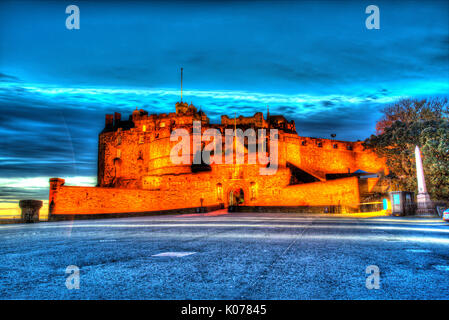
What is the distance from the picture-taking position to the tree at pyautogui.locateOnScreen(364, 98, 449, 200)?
57.2 ft

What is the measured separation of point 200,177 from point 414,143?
18.6 metres

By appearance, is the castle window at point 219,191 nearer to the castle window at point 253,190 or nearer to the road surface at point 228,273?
the castle window at point 253,190

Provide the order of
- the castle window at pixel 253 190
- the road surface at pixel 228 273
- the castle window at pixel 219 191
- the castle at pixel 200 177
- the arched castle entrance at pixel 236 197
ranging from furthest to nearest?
the arched castle entrance at pixel 236 197, the castle window at pixel 253 190, the castle window at pixel 219 191, the castle at pixel 200 177, the road surface at pixel 228 273

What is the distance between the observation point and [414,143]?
22.1 m

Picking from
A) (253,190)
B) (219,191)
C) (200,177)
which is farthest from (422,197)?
(200,177)

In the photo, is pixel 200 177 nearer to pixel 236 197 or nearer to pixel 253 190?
pixel 253 190

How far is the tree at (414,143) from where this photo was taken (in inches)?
686

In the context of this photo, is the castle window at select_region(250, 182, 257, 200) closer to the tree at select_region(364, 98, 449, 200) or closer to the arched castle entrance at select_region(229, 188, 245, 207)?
the arched castle entrance at select_region(229, 188, 245, 207)

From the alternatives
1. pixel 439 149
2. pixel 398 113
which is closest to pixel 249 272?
pixel 439 149

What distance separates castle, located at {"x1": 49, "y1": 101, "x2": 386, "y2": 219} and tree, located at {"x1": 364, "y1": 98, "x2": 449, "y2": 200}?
2.80m

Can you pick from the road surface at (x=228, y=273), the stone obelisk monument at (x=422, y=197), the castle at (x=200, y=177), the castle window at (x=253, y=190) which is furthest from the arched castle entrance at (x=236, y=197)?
the road surface at (x=228, y=273)

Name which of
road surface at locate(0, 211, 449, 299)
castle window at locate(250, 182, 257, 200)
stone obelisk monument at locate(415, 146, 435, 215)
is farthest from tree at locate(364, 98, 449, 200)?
road surface at locate(0, 211, 449, 299)

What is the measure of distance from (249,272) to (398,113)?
2746 cm

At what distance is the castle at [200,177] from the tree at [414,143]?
9.20 ft
